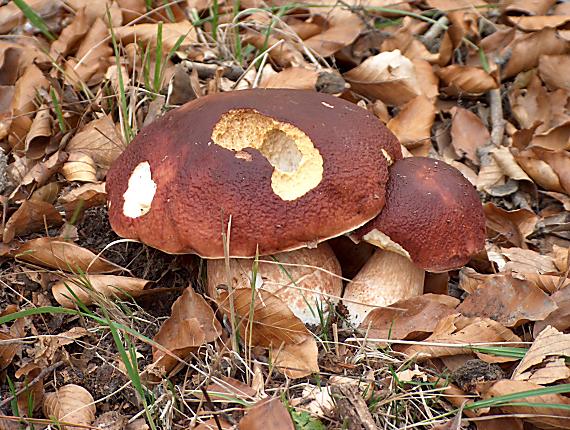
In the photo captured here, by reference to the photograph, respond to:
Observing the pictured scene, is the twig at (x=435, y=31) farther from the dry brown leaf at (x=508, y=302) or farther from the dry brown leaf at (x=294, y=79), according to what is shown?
the dry brown leaf at (x=508, y=302)

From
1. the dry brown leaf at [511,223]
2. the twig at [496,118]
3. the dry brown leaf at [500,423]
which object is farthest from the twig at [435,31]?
the dry brown leaf at [500,423]

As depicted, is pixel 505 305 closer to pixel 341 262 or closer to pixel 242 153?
pixel 341 262

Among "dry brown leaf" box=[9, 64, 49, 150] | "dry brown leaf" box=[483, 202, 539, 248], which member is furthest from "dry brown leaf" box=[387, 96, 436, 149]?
"dry brown leaf" box=[9, 64, 49, 150]

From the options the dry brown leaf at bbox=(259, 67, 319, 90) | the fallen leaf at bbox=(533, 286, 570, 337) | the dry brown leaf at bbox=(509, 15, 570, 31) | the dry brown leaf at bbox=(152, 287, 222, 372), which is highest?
the dry brown leaf at bbox=(259, 67, 319, 90)

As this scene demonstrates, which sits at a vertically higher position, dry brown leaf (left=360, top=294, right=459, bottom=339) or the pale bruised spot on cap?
the pale bruised spot on cap

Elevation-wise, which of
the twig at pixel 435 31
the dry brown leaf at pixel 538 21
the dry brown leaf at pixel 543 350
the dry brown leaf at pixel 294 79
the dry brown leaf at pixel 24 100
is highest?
the dry brown leaf at pixel 24 100

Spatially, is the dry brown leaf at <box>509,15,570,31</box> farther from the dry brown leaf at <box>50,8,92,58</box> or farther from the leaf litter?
the dry brown leaf at <box>50,8,92,58</box>
